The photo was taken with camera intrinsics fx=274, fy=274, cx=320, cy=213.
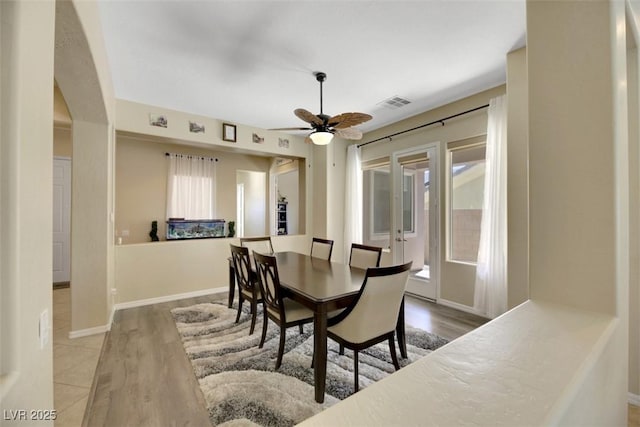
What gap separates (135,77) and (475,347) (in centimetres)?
380

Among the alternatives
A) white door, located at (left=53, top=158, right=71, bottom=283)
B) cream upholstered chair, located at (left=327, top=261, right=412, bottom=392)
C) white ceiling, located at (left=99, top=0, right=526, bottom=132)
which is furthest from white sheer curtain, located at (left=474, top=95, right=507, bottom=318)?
white door, located at (left=53, top=158, right=71, bottom=283)

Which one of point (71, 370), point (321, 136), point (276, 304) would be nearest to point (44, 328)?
point (276, 304)

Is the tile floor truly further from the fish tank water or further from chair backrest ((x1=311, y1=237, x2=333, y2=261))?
chair backrest ((x1=311, y1=237, x2=333, y2=261))

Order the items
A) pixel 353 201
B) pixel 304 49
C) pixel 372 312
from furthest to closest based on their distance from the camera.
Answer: pixel 353 201 < pixel 304 49 < pixel 372 312

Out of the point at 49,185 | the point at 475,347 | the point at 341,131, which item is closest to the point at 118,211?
the point at 341,131

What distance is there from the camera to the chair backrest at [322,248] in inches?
138

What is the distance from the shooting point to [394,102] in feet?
12.1

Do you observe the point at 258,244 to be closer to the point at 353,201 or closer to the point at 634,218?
the point at 353,201

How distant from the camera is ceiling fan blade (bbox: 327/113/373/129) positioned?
2.65 m

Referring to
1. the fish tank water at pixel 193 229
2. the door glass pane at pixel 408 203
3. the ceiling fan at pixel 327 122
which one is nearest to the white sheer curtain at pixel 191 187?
the fish tank water at pixel 193 229

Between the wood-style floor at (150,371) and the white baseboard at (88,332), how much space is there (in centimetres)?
9

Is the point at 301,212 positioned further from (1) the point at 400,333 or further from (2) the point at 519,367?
(2) the point at 519,367

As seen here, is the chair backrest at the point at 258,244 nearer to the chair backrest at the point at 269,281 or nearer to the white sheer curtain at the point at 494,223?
the chair backrest at the point at 269,281

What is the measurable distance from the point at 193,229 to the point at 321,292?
3215mm
